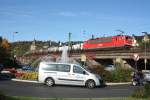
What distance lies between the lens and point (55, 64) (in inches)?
1303

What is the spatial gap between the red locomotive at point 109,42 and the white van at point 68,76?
48160 mm

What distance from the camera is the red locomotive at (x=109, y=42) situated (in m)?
80.4

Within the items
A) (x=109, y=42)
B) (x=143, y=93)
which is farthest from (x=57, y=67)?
(x=109, y=42)

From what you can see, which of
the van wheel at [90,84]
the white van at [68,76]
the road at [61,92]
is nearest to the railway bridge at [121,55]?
the van wheel at [90,84]

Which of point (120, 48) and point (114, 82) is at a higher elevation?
point (120, 48)

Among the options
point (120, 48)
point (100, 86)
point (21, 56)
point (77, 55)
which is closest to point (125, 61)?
point (120, 48)

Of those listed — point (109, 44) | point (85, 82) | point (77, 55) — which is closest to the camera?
point (85, 82)

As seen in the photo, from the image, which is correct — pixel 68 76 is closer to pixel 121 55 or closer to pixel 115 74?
pixel 115 74

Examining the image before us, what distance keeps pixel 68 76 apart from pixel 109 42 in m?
56.6

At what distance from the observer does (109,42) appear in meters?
88.2

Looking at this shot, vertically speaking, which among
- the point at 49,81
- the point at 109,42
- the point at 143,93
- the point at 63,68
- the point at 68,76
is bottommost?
the point at 143,93

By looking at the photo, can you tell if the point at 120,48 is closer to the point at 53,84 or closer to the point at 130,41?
the point at 130,41

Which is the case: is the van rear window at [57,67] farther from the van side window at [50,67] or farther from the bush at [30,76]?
the bush at [30,76]

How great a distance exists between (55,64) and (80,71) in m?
2.22
